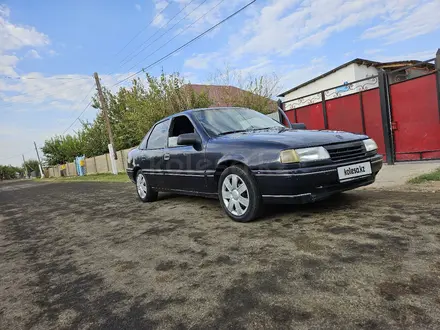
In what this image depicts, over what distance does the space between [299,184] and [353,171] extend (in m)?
0.74

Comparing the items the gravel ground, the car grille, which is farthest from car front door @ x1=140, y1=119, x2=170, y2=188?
the car grille

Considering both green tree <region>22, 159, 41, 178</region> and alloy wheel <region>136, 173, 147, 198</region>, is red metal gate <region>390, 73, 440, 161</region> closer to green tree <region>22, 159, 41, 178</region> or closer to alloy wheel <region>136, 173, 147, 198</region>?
alloy wheel <region>136, 173, 147, 198</region>

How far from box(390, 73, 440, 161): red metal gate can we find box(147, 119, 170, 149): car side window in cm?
562

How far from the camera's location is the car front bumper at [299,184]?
343 cm

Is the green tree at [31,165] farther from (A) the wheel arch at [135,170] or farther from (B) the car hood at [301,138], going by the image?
(B) the car hood at [301,138]

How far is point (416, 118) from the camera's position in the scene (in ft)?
25.3

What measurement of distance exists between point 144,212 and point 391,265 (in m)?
3.87

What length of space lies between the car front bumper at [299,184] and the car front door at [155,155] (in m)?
2.35

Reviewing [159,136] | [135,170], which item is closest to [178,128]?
[159,136]

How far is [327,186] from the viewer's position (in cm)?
353

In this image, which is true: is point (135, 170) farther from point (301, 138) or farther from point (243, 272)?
point (243, 272)

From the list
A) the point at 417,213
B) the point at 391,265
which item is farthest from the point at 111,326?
the point at 417,213

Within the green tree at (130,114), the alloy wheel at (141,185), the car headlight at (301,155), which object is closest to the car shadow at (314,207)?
the car headlight at (301,155)

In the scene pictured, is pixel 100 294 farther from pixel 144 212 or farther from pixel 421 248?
pixel 144 212
